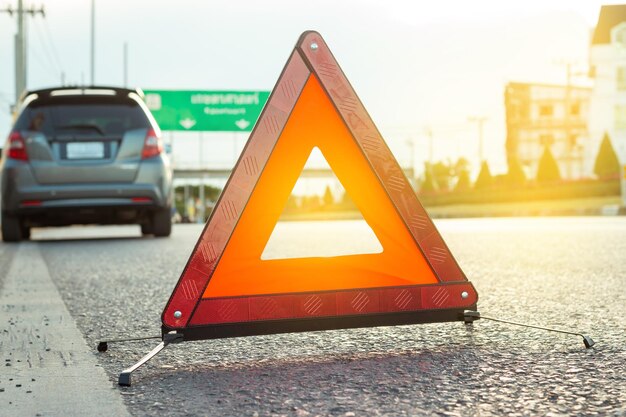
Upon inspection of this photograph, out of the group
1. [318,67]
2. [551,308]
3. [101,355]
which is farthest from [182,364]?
[551,308]

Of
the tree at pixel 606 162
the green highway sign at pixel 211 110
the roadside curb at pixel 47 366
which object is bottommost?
the roadside curb at pixel 47 366

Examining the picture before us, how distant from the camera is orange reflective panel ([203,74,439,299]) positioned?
11.4ft

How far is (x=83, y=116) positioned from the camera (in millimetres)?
11773

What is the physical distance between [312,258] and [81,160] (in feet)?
28.0

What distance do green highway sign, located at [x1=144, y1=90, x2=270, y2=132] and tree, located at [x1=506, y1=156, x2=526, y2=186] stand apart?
2212cm

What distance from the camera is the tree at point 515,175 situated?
2259 inches

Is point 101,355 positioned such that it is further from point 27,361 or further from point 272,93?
point 272,93

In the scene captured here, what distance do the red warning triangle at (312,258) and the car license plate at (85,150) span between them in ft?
27.4

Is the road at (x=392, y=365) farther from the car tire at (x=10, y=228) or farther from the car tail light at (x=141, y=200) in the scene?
the car tire at (x=10, y=228)

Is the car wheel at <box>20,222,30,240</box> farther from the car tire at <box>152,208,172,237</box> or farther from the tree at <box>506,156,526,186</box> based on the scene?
the tree at <box>506,156,526,186</box>

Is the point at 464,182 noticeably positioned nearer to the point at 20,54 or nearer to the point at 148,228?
the point at 20,54

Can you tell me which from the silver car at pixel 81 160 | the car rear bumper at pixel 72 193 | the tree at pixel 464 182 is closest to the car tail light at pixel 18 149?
the silver car at pixel 81 160

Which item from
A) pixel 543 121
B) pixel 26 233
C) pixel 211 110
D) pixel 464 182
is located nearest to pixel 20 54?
pixel 211 110

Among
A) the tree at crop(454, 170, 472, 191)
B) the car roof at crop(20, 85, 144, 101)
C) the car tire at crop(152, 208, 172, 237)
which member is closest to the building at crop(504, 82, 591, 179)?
the tree at crop(454, 170, 472, 191)
